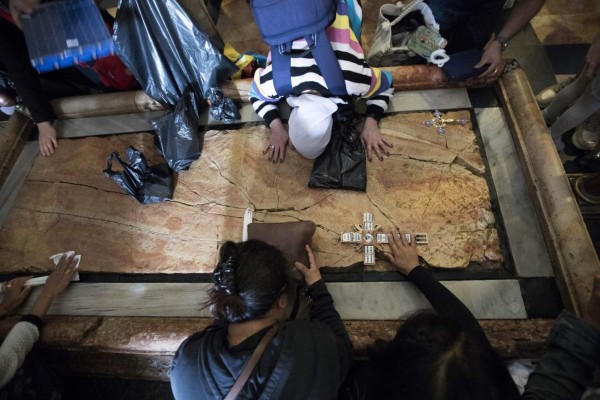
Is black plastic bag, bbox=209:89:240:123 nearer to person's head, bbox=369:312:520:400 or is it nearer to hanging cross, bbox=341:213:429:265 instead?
hanging cross, bbox=341:213:429:265

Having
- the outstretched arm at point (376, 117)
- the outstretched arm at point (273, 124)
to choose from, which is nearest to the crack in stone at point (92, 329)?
the outstretched arm at point (273, 124)

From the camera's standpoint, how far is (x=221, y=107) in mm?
2570

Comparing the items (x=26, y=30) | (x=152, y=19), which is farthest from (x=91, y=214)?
(x=152, y=19)

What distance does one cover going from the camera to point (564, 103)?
2355 millimetres

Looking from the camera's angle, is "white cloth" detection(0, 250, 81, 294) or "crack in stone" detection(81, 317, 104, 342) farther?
"white cloth" detection(0, 250, 81, 294)

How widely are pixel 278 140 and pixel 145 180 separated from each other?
1076 mm

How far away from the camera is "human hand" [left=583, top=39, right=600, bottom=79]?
73.4 inches

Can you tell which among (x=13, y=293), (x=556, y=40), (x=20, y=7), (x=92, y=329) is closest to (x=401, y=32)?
(x=556, y=40)

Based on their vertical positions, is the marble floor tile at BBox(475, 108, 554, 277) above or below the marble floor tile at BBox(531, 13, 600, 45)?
below

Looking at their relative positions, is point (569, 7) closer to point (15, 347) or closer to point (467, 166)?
point (467, 166)

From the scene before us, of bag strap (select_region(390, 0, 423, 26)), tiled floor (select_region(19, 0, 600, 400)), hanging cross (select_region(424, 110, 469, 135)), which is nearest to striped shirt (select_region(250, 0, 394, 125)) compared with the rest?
hanging cross (select_region(424, 110, 469, 135))

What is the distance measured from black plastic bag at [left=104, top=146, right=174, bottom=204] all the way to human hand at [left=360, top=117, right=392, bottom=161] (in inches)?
60.8

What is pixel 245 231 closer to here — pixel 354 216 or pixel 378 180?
pixel 354 216

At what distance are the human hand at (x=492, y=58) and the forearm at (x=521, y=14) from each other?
0.08 meters
